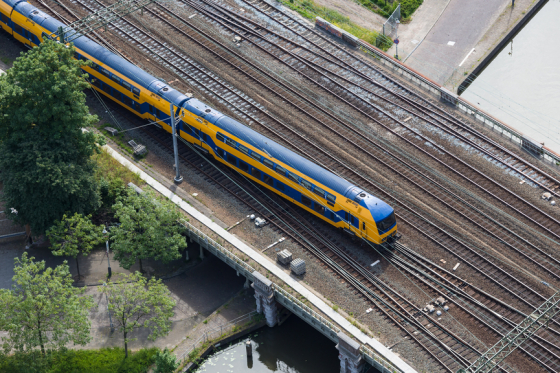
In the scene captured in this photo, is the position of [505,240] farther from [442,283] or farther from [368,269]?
[368,269]

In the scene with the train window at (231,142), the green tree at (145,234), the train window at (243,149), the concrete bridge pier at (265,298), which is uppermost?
the train window at (231,142)

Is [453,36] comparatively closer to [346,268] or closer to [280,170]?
[280,170]

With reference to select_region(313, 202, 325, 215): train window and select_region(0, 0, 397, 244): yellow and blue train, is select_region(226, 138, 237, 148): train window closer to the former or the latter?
select_region(0, 0, 397, 244): yellow and blue train

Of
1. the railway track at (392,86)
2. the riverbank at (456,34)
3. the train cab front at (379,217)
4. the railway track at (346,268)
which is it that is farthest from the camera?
the riverbank at (456,34)

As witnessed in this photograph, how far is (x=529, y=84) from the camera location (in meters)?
92.8

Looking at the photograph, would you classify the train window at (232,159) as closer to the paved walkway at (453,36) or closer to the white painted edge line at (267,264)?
the white painted edge line at (267,264)

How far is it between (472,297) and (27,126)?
3998cm

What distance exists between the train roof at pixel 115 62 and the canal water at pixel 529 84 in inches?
1305

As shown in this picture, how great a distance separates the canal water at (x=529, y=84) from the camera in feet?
287

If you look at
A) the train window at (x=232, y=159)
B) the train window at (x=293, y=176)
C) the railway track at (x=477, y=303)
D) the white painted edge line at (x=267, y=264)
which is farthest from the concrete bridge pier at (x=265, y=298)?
the train window at (x=232, y=159)

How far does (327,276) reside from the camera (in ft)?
222

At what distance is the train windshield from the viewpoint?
6775 centimetres

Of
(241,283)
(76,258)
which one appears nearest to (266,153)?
(241,283)

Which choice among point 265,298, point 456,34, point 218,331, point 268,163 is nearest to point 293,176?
point 268,163
